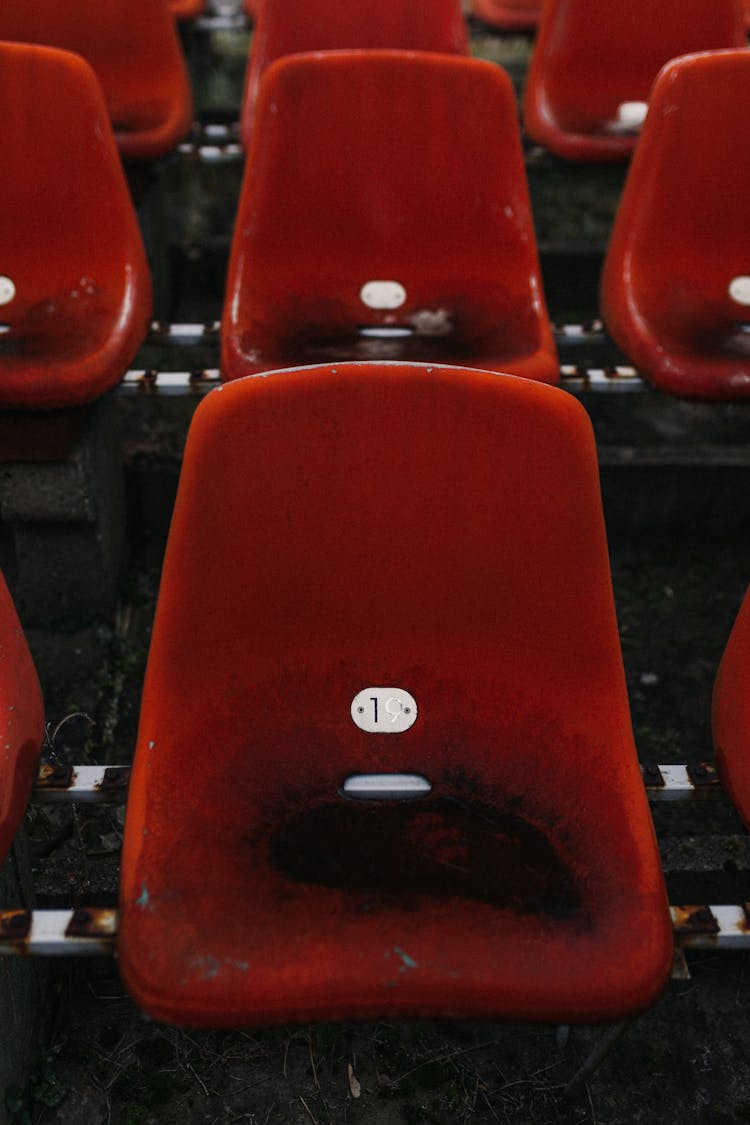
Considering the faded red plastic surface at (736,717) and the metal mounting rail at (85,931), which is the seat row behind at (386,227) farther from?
the metal mounting rail at (85,931)

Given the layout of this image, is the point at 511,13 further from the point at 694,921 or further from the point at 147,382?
the point at 694,921

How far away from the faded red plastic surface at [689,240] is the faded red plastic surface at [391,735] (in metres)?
0.94

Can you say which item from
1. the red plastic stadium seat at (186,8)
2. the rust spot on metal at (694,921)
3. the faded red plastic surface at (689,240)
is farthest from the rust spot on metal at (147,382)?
the red plastic stadium seat at (186,8)

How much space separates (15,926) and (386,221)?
157cm

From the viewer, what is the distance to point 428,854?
1.11 m

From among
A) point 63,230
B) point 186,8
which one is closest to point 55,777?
point 63,230

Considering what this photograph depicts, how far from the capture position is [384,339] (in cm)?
205

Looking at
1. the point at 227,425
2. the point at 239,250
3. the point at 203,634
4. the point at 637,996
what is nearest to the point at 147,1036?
the point at 203,634

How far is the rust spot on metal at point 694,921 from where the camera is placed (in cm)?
106

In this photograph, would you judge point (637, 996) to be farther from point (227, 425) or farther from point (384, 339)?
point (384, 339)

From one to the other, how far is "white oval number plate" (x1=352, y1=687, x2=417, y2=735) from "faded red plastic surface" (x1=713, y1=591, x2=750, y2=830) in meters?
0.38

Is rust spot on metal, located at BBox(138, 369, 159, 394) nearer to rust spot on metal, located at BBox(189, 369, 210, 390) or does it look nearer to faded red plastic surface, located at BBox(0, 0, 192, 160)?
rust spot on metal, located at BBox(189, 369, 210, 390)

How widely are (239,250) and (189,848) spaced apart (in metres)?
1.35

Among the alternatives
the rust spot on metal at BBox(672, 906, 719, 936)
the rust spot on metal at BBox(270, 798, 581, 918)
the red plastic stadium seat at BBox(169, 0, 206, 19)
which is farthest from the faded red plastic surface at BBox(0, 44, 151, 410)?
the red plastic stadium seat at BBox(169, 0, 206, 19)
